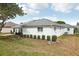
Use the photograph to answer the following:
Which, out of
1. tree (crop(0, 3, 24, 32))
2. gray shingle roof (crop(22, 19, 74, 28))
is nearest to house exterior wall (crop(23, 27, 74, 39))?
gray shingle roof (crop(22, 19, 74, 28))

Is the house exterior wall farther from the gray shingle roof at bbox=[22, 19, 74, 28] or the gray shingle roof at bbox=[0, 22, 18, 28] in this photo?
the gray shingle roof at bbox=[0, 22, 18, 28]

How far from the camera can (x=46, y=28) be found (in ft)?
39.8

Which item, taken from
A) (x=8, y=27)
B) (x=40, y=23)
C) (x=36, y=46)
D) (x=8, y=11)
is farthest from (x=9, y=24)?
(x=40, y=23)

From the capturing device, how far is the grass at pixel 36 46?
35.1 ft

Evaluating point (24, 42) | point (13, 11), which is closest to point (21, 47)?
point (24, 42)

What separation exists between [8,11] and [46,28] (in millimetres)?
1863

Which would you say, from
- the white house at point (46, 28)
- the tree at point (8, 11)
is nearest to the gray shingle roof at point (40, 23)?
the white house at point (46, 28)

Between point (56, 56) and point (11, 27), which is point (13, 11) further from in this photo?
point (56, 56)

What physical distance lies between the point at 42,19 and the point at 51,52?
1512 mm

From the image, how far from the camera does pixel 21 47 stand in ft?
36.0

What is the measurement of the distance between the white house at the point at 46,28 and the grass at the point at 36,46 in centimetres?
41

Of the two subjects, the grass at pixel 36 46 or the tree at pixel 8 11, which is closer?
the grass at pixel 36 46

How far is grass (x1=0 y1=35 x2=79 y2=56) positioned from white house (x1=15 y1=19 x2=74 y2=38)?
41 centimetres

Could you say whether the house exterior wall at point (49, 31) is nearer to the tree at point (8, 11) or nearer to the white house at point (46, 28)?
the white house at point (46, 28)
